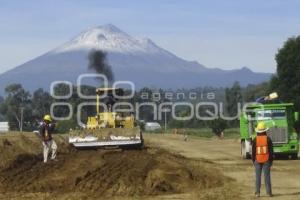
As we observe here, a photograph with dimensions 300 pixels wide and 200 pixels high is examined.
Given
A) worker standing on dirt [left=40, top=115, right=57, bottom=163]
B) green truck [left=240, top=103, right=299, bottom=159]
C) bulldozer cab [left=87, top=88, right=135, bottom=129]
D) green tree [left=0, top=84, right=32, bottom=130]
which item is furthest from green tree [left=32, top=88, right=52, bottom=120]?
worker standing on dirt [left=40, top=115, right=57, bottom=163]

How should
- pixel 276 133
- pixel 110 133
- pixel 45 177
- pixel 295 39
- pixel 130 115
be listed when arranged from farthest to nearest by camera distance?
pixel 295 39
pixel 130 115
pixel 110 133
pixel 276 133
pixel 45 177

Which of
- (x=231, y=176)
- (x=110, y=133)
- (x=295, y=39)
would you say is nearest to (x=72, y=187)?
(x=231, y=176)

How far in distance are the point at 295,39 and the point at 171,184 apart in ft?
195

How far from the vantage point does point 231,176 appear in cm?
2553

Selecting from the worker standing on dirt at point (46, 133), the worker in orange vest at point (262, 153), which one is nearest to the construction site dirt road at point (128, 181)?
the worker in orange vest at point (262, 153)

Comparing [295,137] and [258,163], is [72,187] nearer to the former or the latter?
[258,163]

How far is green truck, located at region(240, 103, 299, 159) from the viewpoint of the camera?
3500 centimetres

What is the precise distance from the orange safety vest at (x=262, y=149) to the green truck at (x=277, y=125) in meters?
15.5

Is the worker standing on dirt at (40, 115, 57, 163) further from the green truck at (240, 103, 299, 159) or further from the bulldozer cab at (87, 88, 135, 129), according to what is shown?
the bulldozer cab at (87, 88, 135, 129)

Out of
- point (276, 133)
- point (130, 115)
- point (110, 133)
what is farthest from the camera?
point (130, 115)

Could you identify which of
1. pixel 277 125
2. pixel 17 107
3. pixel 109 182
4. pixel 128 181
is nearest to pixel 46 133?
pixel 109 182

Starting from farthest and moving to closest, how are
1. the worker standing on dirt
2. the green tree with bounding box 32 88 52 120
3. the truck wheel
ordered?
the green tree with bounding box 32 88 52 120
the truck wheel
the worker standing on dirt

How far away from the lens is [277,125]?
35062 mm

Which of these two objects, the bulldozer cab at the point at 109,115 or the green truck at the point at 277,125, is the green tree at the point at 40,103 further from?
the green truck at the point at 277,125
